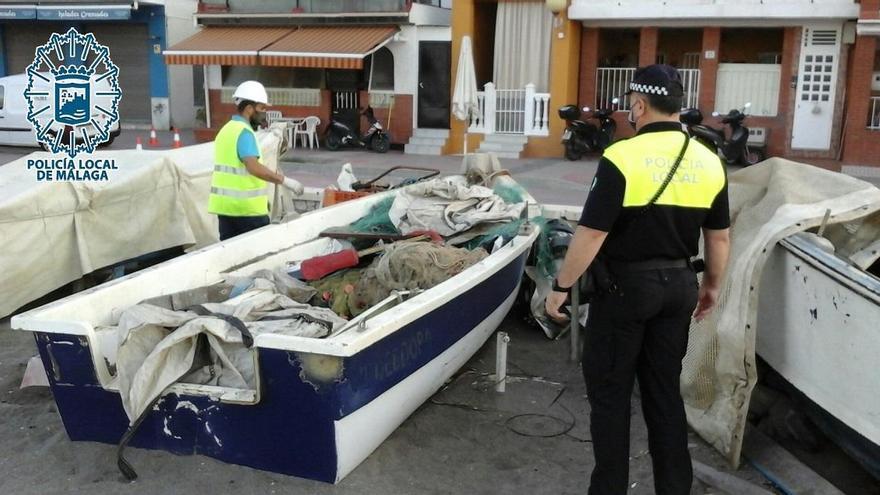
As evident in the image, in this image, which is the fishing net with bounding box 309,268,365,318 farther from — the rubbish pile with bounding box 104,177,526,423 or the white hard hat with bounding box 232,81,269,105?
the white hard hat with bounding box 232,81,269,105

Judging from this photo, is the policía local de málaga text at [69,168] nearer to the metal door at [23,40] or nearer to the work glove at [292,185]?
the work glove at [292,185]

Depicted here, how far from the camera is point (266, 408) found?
3869 millimetres

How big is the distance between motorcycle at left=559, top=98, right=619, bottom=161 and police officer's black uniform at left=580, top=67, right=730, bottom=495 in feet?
45.5

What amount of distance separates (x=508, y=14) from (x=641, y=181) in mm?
15926

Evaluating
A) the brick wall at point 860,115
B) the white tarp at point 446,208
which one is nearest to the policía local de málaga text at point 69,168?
the white tarp at point 446,208

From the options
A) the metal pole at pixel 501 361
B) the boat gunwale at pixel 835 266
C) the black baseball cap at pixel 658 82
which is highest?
the black baseball cap at pixel 658 82

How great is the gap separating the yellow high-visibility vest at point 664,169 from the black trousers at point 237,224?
3503mm

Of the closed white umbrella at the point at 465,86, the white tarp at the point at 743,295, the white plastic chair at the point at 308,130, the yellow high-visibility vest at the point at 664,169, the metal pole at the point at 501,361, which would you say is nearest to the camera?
the yellow high-visibility vest at the point at 664,169

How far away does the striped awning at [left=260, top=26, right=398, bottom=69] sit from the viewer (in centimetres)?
1798

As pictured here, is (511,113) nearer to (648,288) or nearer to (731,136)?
(731,136)

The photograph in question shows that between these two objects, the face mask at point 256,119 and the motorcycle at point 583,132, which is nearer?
the face mask at point 256,119

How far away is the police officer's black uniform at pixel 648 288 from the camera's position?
3271mm

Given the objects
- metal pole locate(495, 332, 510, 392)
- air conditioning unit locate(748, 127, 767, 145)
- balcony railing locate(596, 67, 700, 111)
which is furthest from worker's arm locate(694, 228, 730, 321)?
balcony railing locate(596, 67, 700, 111)

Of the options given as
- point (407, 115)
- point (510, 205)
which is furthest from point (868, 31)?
point (510, 205)
